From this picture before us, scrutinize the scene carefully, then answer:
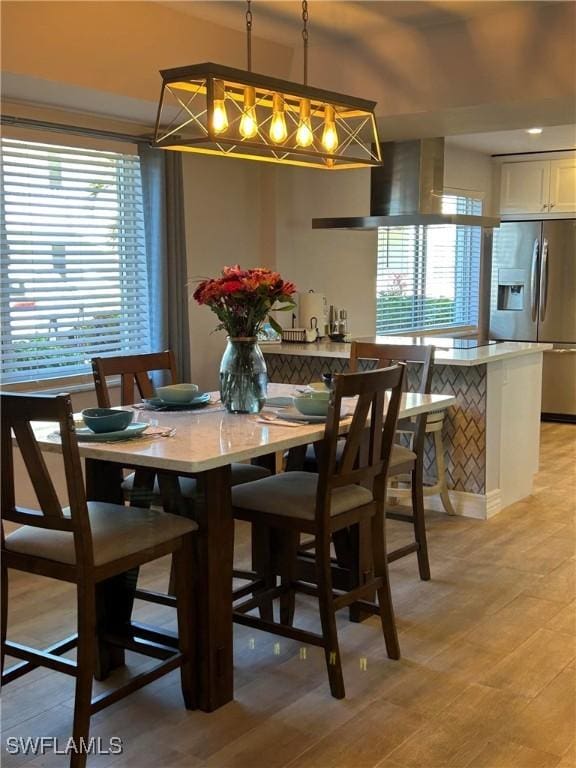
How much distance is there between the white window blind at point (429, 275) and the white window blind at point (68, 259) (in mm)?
→ 2436

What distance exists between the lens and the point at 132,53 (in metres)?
4.07

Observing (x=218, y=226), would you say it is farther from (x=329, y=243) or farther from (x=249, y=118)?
(x=249, y=118)

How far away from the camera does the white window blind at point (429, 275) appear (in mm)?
6984

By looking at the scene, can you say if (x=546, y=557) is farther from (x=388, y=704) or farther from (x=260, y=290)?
(x=260, y=290)

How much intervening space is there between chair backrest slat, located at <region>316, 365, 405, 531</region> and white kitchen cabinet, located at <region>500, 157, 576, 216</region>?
17.3 feet

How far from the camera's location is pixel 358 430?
2.80m

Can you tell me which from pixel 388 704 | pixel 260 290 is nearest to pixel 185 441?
pixel 260 290

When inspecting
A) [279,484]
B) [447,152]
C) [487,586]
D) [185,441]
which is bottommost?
[487,586]

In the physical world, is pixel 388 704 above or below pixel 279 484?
below

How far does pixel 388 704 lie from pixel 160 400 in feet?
4.62

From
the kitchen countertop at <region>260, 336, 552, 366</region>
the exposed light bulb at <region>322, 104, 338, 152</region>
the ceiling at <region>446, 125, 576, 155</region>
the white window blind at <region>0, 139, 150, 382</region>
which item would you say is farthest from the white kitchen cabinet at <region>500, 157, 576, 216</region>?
the exposed light bulb at <region>322, 104, 338, 152</region>

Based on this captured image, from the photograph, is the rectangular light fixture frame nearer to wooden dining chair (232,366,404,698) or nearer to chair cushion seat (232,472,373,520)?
wooden dining chair (232,366,404,698)

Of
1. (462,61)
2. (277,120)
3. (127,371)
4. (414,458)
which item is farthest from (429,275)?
(277,120)

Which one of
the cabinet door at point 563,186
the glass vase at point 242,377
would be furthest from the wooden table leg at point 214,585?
the cabinet door at point 563,186
